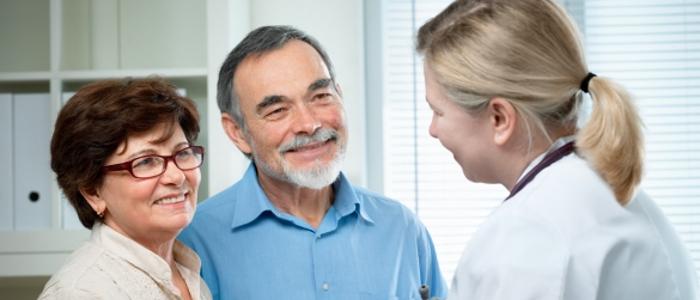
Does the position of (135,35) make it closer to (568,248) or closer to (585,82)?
(585,82)

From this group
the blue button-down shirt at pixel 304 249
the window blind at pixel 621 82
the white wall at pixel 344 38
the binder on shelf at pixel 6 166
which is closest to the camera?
the blue button-down shirt at pixel 304 249

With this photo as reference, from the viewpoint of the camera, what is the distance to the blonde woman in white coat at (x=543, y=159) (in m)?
1.00

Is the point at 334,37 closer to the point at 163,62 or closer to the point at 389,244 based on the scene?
the point at 163,62

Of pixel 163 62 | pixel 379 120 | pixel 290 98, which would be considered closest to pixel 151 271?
pixel 290 98

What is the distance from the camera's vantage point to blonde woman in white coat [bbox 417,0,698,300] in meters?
1.00

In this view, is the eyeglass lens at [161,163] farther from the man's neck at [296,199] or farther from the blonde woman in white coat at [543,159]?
the blonde woman in white coat at [543,159]

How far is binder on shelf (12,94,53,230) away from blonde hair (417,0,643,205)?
→ 1.40m

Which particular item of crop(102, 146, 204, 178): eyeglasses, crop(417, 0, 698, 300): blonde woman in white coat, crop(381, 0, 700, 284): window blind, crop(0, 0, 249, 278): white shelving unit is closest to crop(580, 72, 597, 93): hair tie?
crop(417, 0, 698, 300): blonde woman in white coat

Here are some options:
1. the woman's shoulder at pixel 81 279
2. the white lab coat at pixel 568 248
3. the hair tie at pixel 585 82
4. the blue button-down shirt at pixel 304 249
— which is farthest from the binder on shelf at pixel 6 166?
the hair tie at pixel 585 82

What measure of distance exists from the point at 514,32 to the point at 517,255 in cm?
30

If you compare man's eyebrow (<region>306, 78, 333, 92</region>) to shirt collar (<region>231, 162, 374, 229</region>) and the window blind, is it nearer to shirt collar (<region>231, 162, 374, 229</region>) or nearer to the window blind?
shirt collar (<region>231, 162, 374, 229</region>)

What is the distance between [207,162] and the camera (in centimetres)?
227

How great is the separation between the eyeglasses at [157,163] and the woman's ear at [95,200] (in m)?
0.07

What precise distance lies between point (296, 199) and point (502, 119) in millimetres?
779
